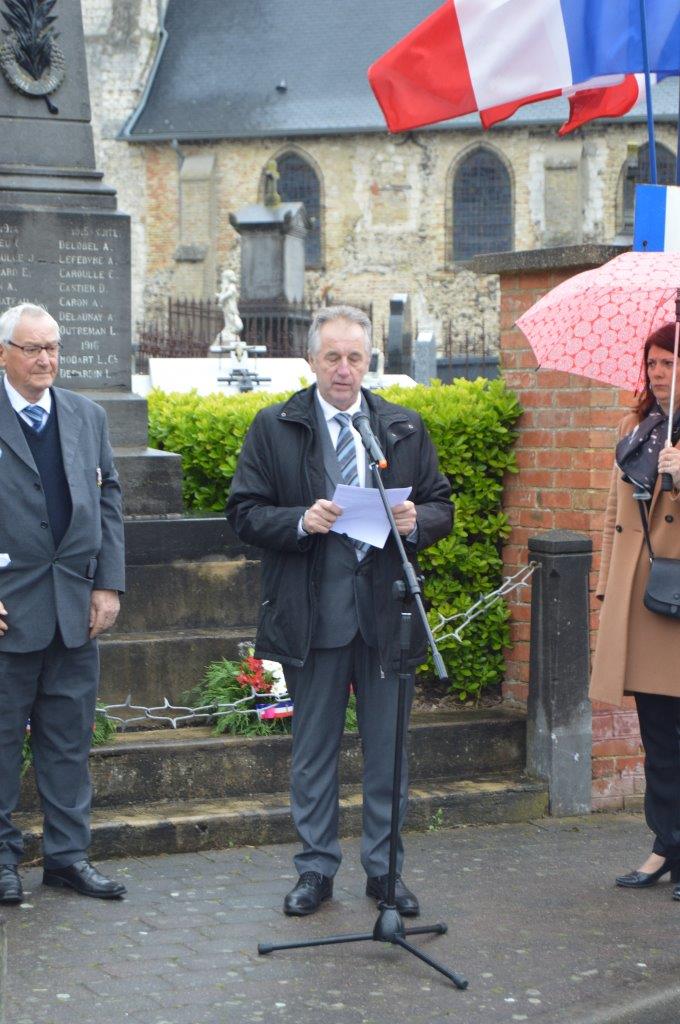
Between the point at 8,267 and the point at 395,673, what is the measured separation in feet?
12.2

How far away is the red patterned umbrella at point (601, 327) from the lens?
5266mm

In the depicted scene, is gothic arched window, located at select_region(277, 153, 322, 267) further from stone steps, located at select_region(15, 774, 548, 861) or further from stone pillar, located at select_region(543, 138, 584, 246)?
stone steps, located at select_region(15, 774, 548, 861)

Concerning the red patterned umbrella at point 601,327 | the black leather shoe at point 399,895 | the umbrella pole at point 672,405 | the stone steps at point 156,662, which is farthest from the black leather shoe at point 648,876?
the stone steps at point 156,662

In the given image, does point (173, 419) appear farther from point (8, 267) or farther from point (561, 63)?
point (561, 63)

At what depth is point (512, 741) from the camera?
6543 mm

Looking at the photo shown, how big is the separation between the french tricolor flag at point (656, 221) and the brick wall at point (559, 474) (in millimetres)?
1007

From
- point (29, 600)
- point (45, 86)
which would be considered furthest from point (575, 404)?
point (45, 86)

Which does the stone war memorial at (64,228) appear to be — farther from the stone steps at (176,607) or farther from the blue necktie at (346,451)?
the blue necktie at (346,451)

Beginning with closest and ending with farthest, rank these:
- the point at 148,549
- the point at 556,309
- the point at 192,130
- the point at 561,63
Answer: the point at 556,309
the point at 561,63
the point at 148,549
the point at 192,130

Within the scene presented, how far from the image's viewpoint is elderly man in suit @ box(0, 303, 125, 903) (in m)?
4.95

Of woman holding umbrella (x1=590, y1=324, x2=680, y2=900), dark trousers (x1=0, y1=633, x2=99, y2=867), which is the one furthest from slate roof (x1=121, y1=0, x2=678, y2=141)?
dark trousers (x1=0, y1=633, x2=99, y2=867)

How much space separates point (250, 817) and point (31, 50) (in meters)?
4.33

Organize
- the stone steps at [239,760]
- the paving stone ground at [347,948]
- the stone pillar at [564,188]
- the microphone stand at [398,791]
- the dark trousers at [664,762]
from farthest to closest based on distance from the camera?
the stone pillar at [564,188], the stone steps at [239,760], the dark trousers at [664,762], the microphone stand at [398,791], the paving stone ground at [347,948]

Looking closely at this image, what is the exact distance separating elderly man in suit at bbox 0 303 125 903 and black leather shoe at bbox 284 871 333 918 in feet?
1.98
